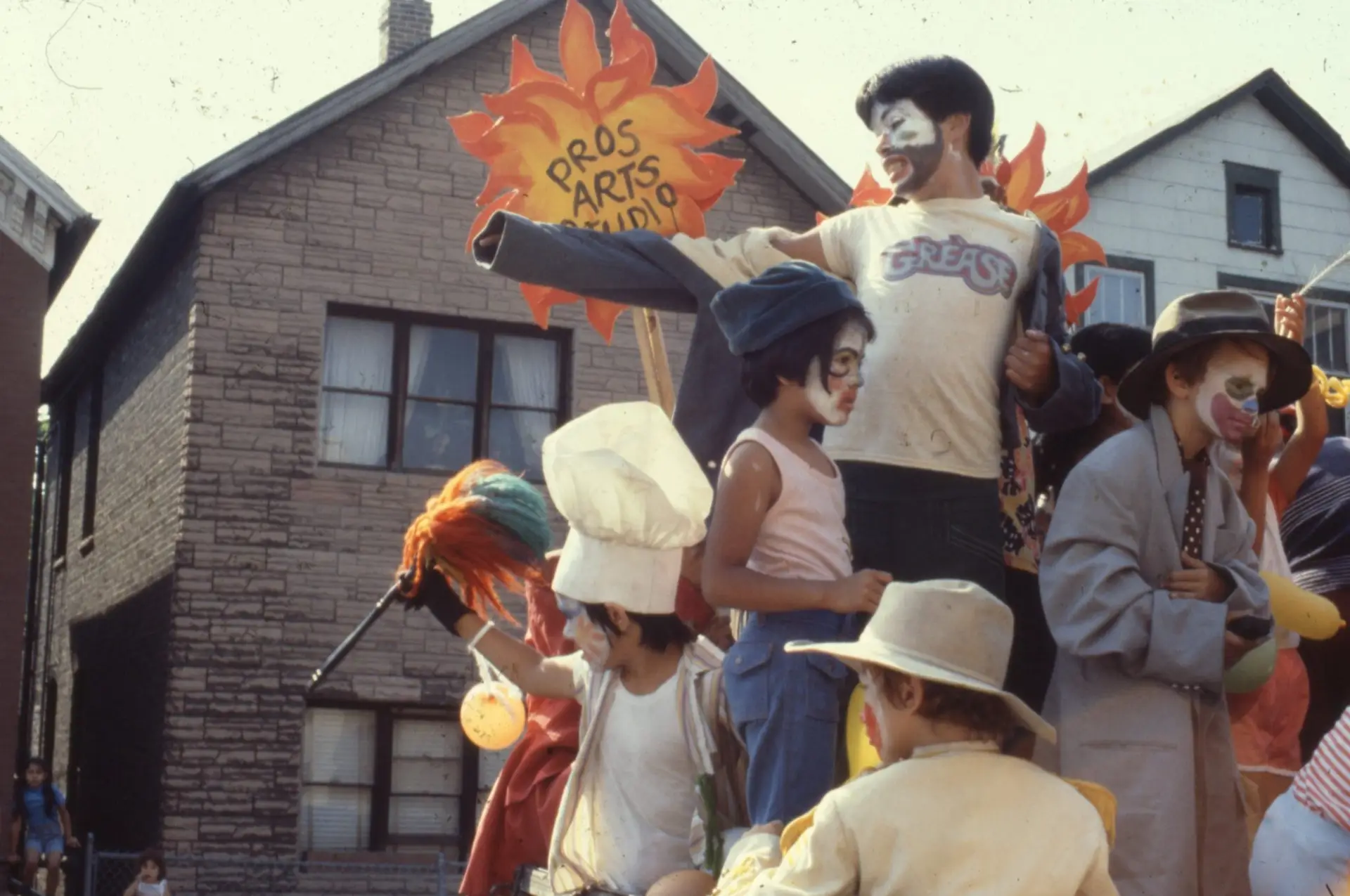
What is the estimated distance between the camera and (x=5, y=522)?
14078mm

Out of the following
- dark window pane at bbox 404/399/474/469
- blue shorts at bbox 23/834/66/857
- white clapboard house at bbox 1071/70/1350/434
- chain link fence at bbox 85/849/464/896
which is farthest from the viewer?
white clapboard house at bbox 1071/70/1350/434

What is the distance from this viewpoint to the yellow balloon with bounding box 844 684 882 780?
3.69 meters

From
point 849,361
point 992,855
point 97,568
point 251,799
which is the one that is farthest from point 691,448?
point 97,568

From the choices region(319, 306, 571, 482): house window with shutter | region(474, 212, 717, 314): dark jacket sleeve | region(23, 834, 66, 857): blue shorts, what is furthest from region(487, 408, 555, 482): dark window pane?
region(474, 212, 717, 314): dark jacket sleeve

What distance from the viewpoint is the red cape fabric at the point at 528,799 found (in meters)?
4.95

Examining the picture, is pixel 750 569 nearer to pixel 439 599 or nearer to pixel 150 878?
pixel 439 599

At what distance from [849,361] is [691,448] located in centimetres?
61

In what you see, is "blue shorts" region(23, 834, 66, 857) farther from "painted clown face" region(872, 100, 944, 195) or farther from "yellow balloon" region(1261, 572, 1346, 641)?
"yellow balloon" region(1261, 572, 1346, 641)

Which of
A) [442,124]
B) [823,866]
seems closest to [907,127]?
[823,866]

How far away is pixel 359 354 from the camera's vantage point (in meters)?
15.3

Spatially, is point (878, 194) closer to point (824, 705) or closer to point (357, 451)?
point (824, 705)

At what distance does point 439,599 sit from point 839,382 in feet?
4.18

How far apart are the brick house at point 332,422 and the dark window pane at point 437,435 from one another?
0.06 feet

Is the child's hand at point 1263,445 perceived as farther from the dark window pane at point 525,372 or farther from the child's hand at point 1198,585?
the dark window pane at point 525,372
